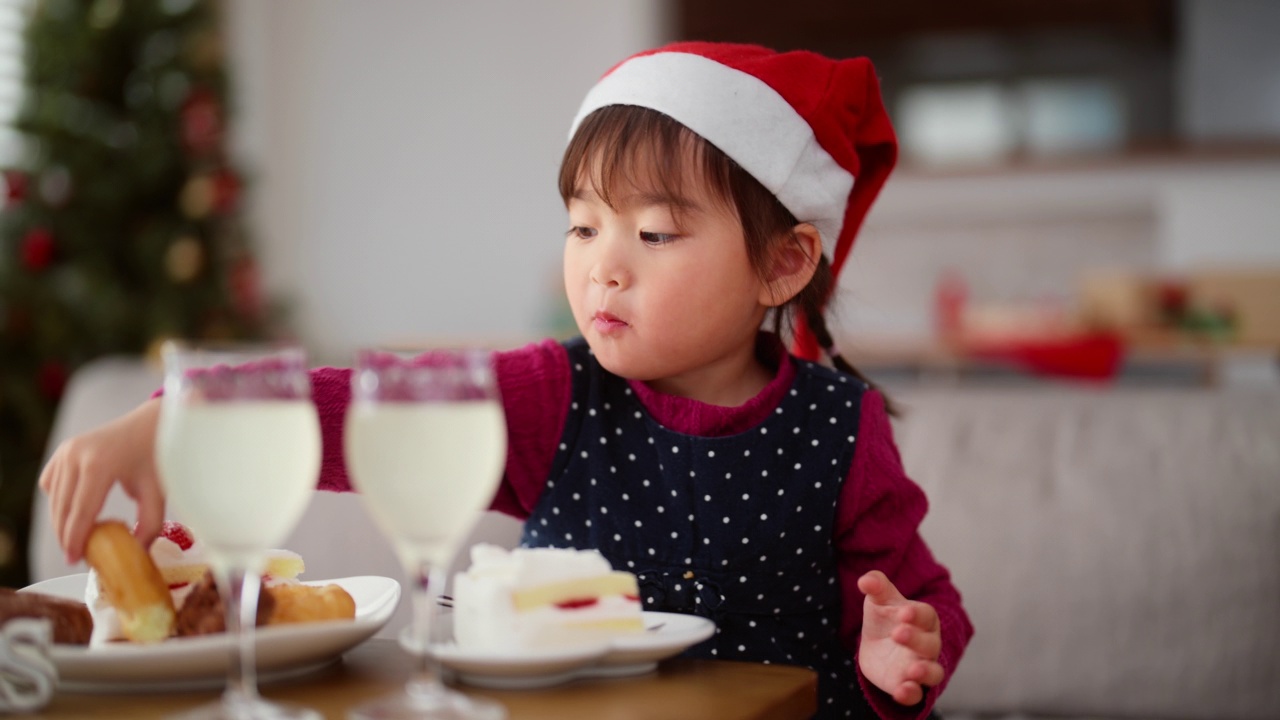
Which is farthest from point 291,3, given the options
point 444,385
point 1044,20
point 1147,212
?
point 444,385

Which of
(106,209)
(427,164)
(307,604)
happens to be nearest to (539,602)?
(307,604)

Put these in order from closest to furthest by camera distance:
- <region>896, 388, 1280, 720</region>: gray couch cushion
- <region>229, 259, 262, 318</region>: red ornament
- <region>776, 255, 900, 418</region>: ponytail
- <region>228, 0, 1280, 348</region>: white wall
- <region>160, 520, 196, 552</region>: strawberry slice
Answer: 1. <region>160, 520, 196, 552</region>: strawberry slice
2. <region>776, 255, 900, 418</region>: ponytail
3. <region>896, 388, 1280, 720</region>: gray couch cushion
4. <region>229, 259, 262, 318</region>: red ornament
5. <region>228, 0, 1280, 348</region>: white wall

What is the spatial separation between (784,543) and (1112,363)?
3.10 meters

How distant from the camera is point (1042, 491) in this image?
5.82 feet

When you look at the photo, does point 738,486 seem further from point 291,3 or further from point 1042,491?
point 291,3

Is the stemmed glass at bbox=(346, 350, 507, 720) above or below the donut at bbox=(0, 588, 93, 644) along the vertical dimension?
above

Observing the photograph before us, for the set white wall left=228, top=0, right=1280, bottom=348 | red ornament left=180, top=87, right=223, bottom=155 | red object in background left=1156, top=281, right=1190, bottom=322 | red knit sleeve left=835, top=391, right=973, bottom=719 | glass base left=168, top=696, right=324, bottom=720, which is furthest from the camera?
white wall left=228, top=0, right=1280, bottom=348

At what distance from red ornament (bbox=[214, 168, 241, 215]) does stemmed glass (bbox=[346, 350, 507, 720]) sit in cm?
413

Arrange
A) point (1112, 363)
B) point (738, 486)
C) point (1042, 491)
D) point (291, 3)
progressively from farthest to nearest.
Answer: point (291, 3) → point (1112, 363) → point (1042, 491) → point (738, 486)

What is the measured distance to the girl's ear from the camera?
1288mm

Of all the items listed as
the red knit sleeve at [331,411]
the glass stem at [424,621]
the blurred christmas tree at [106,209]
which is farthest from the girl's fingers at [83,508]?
the blurred christmas tree at [106,209]

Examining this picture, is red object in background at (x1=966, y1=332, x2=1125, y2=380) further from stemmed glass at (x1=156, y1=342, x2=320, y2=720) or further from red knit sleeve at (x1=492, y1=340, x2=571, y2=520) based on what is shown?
stemmed glass at (x1=156, y1=342, x2=320, y2=720)

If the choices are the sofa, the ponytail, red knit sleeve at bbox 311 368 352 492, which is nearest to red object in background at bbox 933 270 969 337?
the sofa

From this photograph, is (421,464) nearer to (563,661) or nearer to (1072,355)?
(563,661)
